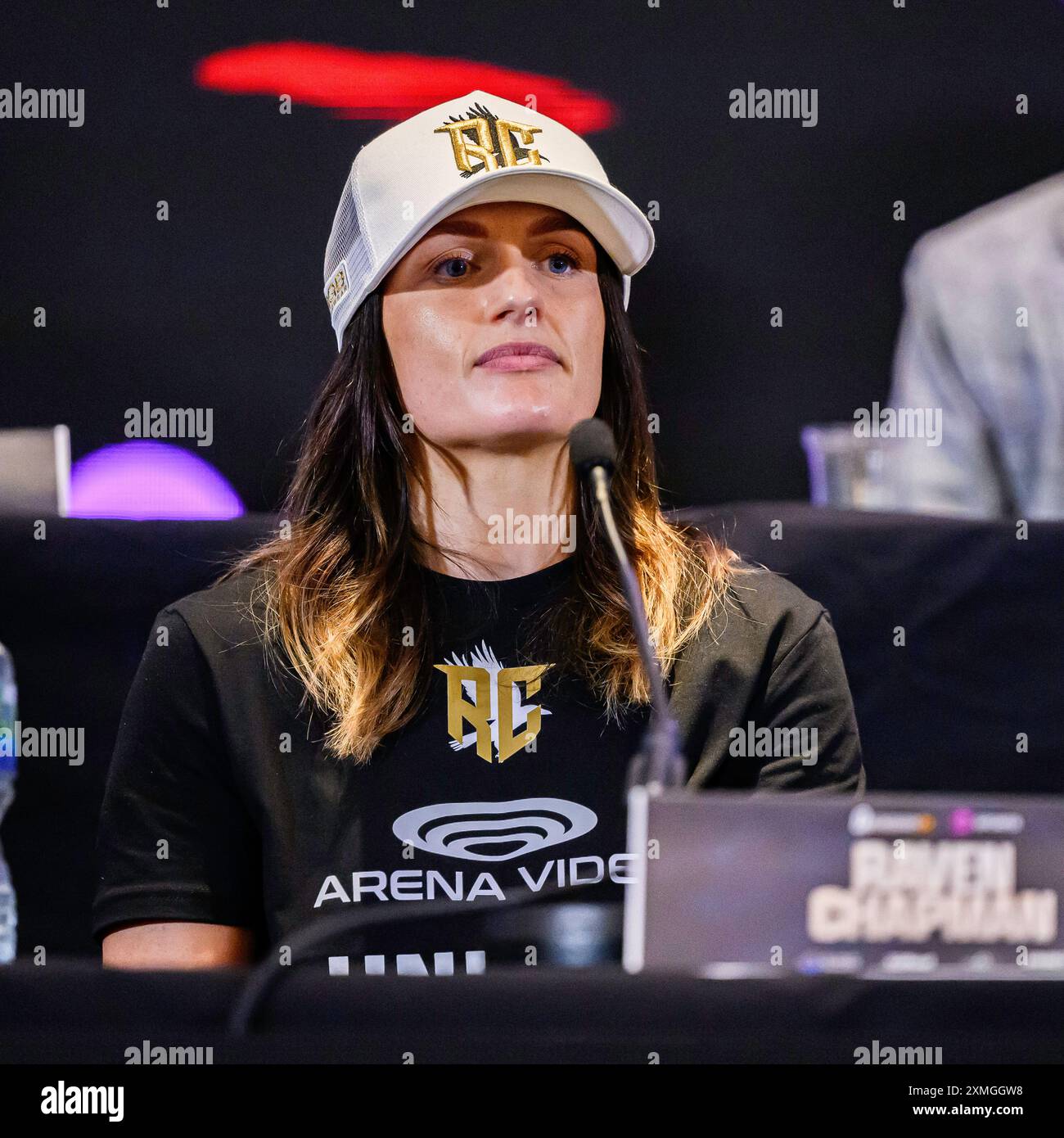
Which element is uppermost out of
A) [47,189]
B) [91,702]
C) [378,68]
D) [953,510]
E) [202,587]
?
[378,68]

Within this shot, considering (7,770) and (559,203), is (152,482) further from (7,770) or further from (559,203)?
(559,203)

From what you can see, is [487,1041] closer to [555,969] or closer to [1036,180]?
[555,969]

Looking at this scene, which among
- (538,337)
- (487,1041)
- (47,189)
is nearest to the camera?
(487,1041)

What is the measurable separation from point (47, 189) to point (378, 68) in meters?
0.47

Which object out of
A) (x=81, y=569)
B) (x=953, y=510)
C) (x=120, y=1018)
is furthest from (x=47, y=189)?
(x=120, y=1018)

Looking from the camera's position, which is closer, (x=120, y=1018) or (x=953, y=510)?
(x=120, y=1018)

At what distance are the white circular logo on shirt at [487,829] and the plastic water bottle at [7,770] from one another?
18.0 inches

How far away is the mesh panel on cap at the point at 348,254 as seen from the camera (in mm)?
1421

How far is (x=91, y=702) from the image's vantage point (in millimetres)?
1449

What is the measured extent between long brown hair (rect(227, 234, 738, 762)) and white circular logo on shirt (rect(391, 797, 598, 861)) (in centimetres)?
9

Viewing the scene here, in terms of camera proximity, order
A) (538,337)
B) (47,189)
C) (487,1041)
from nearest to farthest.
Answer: (487,1041), (538,337), (47,189)

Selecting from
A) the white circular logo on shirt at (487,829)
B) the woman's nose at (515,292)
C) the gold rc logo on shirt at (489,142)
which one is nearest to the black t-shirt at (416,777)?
the white circular logo on shirt at (487,829)

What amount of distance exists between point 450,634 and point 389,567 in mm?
101

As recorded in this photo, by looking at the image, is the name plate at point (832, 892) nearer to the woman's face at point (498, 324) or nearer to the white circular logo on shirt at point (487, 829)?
the white circular logo on shirt at point (487, 829)
